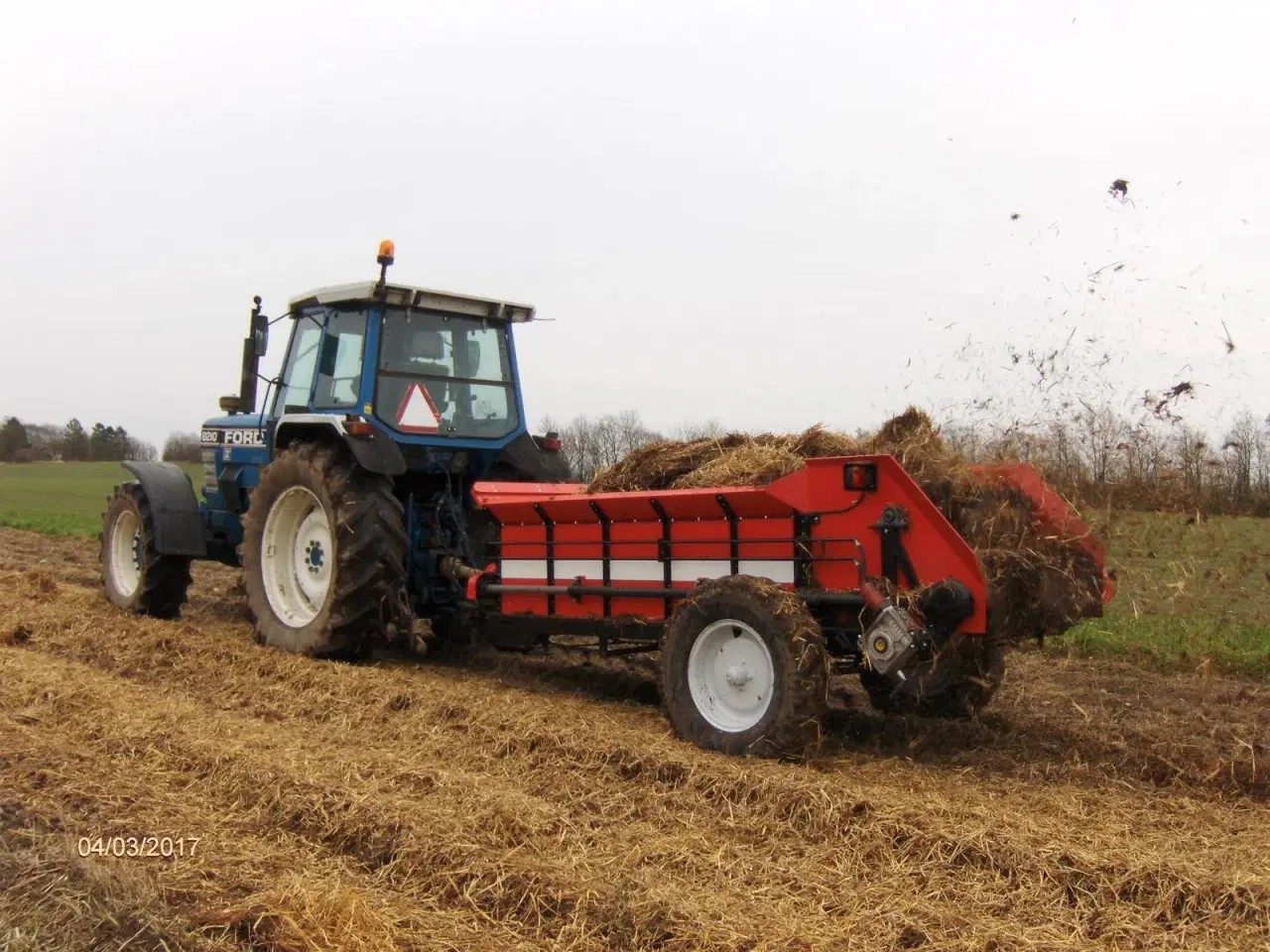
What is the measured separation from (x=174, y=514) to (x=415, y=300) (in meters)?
2.93

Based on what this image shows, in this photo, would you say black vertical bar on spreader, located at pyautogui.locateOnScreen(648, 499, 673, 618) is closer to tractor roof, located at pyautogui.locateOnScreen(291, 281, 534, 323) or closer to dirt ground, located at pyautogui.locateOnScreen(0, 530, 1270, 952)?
dirt ground, located at pyautogui.locateOnScreen(0, 530, 1270, 952)

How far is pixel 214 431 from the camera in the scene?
9.27 metres

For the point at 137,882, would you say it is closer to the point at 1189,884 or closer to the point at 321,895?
the point at 321,895

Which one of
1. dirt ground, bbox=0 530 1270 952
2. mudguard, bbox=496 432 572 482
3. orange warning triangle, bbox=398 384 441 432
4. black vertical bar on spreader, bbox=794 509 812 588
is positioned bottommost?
dirt ground, bbox=0 530 1270 952

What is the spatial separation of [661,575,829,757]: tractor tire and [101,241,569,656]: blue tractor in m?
2.34

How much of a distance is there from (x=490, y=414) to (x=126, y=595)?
3.81 m

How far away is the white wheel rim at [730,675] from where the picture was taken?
17.0 feet

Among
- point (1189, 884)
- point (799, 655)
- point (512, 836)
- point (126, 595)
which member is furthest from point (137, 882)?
point (126, 595)

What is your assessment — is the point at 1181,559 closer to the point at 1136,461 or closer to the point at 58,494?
the point at 1136,461

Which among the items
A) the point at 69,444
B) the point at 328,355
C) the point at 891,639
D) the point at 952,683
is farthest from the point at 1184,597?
the point at 69,444

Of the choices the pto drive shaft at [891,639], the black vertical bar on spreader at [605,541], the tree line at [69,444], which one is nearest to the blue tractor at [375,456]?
the black vertical bar on spreader at [605,541]

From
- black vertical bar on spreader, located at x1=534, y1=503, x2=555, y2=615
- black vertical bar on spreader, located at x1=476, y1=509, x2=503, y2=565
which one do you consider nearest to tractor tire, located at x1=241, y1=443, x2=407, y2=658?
black vertical bar on spreader, located at x1=476, y1=509, x2=503, y2=565

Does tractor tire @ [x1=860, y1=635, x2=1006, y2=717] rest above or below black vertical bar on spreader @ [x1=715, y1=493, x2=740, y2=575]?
below
